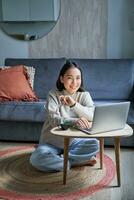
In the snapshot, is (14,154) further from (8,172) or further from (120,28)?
(120,28)

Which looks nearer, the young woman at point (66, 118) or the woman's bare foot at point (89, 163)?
the young woman at point (66, 118)

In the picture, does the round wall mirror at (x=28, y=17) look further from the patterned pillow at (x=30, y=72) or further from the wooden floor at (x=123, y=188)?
the wooden floor at (x=123, y=188)

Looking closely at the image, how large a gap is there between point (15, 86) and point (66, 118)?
4.19 ft

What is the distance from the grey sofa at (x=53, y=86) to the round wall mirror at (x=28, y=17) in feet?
1.45

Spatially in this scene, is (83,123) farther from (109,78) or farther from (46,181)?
(109,78)

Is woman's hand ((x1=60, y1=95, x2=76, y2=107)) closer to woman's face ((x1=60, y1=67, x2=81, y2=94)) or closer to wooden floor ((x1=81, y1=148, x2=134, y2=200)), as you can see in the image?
woman's face ((x1=60, y1=67, x2=81, y2=94))

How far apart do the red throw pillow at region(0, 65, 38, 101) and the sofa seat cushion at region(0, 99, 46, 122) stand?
20 cm

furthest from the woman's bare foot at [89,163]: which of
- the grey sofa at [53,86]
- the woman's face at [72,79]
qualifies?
the woman's face at [72,79]

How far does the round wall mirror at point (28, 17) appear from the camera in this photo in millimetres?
4180

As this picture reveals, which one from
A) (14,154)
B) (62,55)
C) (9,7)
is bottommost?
(14,154)

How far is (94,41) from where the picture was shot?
4148 millimetres

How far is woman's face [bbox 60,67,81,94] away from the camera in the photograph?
8.21ft

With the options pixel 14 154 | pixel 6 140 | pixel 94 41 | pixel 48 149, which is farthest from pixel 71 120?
pixel 94 41

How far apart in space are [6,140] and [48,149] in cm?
103
